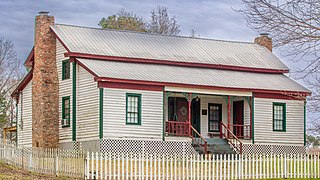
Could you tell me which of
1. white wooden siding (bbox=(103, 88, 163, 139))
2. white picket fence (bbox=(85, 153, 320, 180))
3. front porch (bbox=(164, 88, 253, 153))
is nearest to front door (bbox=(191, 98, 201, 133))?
front porch (bbox=(164, 88, 253, 153))

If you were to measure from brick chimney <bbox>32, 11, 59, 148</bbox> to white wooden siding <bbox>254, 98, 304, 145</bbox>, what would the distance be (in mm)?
12300

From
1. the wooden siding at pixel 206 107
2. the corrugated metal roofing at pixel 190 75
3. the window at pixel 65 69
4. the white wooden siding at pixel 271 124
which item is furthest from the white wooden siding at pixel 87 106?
the white wooden siding at pixel 271 124

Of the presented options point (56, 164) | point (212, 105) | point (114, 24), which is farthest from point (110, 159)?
point (114, 24)

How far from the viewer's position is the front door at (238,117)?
48.7 m

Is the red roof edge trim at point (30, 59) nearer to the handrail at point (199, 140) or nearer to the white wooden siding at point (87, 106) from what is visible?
the white wooden siding at point (87, 106)

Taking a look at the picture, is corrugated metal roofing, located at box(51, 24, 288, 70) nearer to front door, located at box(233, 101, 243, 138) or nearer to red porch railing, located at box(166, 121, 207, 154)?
front door, located at box(233, 101, 243, 138)

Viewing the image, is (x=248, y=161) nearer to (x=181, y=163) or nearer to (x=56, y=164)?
(x=181, y=163)

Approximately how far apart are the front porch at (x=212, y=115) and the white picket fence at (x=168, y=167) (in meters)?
9.83

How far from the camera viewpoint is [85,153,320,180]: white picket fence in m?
33.0

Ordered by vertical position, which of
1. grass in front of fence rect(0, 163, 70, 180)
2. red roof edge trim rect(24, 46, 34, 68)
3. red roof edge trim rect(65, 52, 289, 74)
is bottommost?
grass in front of fence rect(0, 163, 70, 180)

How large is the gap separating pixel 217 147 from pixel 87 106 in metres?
8.08

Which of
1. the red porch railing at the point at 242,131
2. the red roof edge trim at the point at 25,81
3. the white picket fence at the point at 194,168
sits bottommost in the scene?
the white picket fence at the point at 194,168

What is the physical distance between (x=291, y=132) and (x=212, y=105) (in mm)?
5271

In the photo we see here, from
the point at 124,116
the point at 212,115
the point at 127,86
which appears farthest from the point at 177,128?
the point at 127,86
